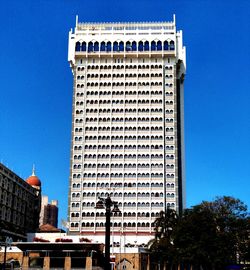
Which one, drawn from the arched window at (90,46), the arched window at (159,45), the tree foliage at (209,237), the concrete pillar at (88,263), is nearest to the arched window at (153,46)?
the arched window at (159,45)

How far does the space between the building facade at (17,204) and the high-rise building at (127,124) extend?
16248 mm

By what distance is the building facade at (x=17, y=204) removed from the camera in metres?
134

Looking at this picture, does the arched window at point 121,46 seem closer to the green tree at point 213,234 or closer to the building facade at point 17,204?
the building facade at point 17,204

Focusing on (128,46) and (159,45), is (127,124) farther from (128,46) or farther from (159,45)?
(159,45)

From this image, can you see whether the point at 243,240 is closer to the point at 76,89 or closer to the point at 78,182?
the point at 78,182

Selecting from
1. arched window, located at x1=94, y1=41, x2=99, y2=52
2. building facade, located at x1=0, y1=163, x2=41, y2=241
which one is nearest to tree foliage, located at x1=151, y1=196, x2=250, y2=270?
building facade, located at x1=0, y1=163, x2=41, y2=241

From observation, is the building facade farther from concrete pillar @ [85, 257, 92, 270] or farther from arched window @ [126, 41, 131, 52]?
arched window @ [126, 41, 131, 52]

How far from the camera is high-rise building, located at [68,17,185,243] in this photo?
144375mm

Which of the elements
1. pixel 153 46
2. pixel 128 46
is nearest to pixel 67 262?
pixel 128 46

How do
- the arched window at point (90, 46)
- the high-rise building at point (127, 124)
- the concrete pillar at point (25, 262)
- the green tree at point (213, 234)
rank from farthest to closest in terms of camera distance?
the arched window at point (90, 46)
the high-rise building at point (127, 124)
the concrete pillar at point (25, 262)
the green tree at point (213, 234)

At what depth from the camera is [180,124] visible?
158500mm

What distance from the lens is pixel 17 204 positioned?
14862 centimetres

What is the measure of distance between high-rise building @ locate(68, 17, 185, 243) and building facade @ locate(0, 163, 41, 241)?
640 inches

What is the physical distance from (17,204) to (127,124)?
132 ft
